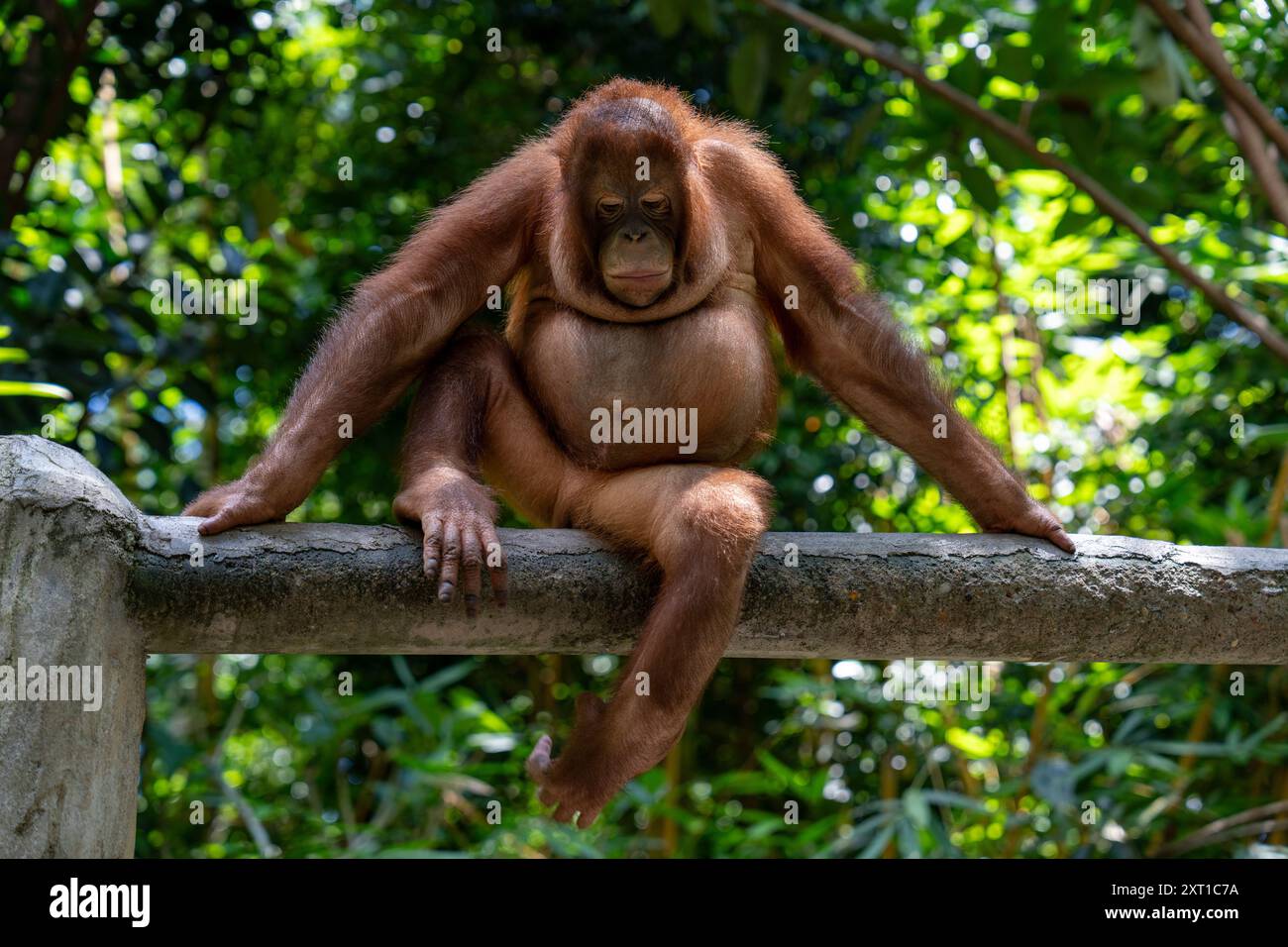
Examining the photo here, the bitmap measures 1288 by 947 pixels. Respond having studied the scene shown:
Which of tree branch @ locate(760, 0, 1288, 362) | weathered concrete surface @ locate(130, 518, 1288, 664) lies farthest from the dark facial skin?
tree branch @ locate(760, 0, 1288, 362)

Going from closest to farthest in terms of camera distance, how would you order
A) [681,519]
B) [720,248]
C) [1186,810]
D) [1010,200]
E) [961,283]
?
[681,519], [720,248], [1186,810], [961,283], [1010,200]

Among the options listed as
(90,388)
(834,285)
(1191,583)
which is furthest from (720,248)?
(90,388)

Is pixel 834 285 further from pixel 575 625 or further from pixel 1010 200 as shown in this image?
pixel 1010 200

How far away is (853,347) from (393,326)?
1.18 meters

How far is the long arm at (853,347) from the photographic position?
3.28 meters

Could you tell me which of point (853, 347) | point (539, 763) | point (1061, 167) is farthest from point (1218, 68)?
point (539, 763)

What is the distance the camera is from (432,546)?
268cm

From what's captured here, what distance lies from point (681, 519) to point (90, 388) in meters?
3.18

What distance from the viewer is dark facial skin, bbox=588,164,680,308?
10.2ft

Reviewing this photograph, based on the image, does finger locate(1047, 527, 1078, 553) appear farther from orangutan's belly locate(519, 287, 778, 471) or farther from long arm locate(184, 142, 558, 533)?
long arm locate(184, 142, 558, 533)

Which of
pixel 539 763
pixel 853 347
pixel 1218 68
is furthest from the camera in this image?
pixel 1218 68

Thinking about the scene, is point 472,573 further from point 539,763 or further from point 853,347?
point 853,347
